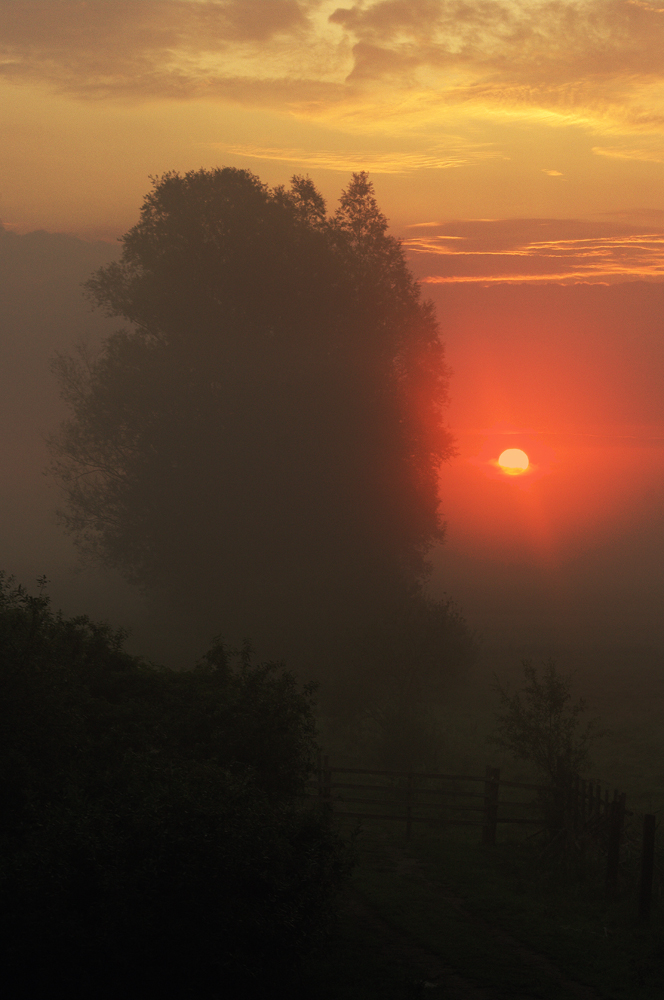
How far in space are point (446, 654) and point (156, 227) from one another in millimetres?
20386

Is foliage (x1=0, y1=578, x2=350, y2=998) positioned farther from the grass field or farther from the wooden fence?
the wooden fence

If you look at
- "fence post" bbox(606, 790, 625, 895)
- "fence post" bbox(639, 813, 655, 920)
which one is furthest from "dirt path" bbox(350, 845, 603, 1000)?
"fence post" bbox(606, 790, 625, 895)

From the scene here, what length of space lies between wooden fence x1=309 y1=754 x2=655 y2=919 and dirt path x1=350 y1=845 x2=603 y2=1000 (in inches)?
103

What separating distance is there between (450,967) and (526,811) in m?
11.9

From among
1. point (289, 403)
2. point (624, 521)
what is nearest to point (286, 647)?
point (289, 403)

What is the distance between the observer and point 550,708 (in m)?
19.2

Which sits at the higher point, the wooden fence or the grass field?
the wooden fence

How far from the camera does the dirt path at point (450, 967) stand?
37.3 feet

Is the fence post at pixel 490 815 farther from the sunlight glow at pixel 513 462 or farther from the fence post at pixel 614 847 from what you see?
the sunlight glow at pixel 513 462

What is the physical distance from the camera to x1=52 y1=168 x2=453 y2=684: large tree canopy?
3269cm

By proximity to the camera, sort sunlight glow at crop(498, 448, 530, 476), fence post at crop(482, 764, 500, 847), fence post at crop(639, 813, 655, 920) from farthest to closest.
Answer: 1. sunlight glow at crop(498, 448, 530, 476)
2. fence post at crop(482, 764, 500, 847)
3. fence post at crop(639, 813, 655, 920)

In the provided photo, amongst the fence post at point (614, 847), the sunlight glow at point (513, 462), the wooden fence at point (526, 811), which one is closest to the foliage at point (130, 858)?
the wooden fence at point (526, 811)

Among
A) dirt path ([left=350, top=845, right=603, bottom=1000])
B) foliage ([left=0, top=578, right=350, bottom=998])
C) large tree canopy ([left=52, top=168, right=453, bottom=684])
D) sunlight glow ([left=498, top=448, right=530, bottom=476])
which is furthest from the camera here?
sunlight glow ([left=498, top=448, right=530, bottom=476])

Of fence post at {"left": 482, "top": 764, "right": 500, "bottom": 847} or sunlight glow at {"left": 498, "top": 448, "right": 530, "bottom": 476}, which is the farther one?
sunlight glow at {"left": 498, "top": 448, "right": 530, "bottom": 476}
